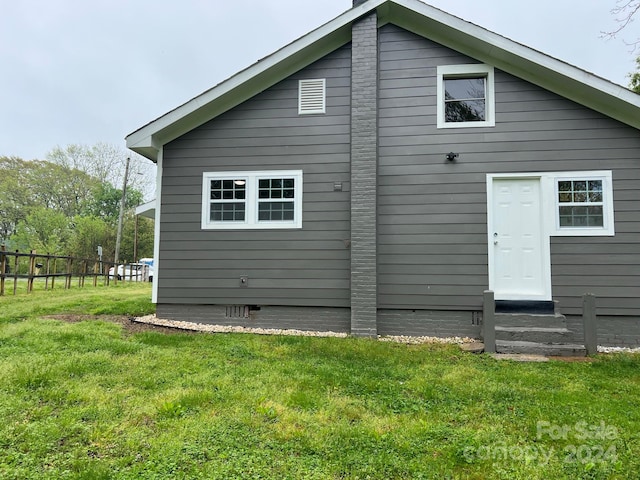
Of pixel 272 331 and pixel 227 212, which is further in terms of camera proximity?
Answer: pixel 227 212

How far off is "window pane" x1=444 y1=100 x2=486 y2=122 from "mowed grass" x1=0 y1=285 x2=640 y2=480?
392 cm

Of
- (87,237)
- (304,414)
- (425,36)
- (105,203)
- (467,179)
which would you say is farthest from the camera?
(105,203)

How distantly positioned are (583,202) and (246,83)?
19.2 feet

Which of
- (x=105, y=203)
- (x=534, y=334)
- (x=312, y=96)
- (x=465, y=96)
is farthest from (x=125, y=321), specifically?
(x=105, y=203)

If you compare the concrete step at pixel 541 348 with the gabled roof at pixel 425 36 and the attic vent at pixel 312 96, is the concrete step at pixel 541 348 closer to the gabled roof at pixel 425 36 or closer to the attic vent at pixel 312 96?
the gabled roof at pixel 425 36

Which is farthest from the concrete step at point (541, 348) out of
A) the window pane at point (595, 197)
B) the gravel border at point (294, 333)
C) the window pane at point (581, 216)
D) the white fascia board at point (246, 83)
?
the white fascia board at point (246, 83)

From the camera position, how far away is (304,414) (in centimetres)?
281

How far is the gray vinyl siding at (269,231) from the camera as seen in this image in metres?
6.41

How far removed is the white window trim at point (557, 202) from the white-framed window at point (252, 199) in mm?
3773

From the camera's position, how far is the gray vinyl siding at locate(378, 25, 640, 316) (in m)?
5.78

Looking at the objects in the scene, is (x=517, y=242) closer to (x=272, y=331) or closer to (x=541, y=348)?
(x=541, y=348)

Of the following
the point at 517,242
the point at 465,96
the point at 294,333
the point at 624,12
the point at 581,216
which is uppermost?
the point at 624,12

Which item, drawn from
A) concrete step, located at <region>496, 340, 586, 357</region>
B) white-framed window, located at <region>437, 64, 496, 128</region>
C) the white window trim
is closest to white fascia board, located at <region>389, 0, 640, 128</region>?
white-framed window, located at <region>437, 64, 496, 128</region>

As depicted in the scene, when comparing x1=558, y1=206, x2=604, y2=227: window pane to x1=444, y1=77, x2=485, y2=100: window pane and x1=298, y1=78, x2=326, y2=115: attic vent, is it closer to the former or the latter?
x1=444, y1=77, x2=485, y2=100: window pane
